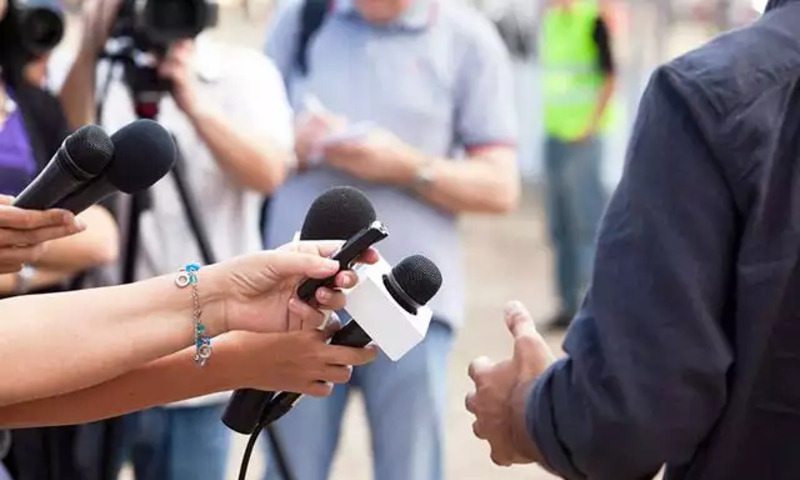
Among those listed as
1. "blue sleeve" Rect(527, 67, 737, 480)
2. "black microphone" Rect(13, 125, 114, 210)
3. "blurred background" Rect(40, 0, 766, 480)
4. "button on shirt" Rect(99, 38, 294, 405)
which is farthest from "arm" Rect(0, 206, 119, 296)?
"blurred background" Rect(40, 0, 766, 480)

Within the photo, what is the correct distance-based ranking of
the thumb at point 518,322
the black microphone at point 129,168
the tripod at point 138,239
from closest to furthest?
the black microphone at point 129,168, the thumb at point 518,322, the tripod at point 138,239

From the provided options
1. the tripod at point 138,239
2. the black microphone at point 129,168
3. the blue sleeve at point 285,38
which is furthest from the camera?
the blue sleeve at point 285,38

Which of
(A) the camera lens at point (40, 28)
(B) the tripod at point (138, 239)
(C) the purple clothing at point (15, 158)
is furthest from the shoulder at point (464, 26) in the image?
(C) the purple clothing at point (15, 158)

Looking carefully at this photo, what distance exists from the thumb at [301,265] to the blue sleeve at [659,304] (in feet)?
1.06

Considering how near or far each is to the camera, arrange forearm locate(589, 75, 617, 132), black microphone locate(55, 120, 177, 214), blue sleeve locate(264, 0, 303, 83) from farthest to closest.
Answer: forearm locate(589, 75, 617, 132)
blue sleeve locate(264, 0, 303, 83)
black microphone locate(55, 120, 177, 214)

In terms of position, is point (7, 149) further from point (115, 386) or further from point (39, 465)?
point (115, 386)

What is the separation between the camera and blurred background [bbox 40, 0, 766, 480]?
715 centimetres

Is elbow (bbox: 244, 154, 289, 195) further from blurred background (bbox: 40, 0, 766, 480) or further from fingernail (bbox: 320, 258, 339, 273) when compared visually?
blurred background (bbox: 40, 0, 766, 480)

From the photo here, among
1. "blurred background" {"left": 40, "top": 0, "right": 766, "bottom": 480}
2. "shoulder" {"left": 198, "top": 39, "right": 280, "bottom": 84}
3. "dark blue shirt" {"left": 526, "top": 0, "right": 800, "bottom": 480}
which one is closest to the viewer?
"dark blue shirt" {"left": 526, "top": 0, "right": 800, "bottom": 480}

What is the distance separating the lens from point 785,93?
1790mm

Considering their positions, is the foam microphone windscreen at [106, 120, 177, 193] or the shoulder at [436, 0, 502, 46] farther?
the shoulder at [436, 0, 502, 46]

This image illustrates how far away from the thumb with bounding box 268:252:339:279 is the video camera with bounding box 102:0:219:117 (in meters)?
1.57

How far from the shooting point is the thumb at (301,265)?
6.04 ft

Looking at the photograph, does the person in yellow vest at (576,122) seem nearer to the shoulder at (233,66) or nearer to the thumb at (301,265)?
the shoulder at (233,66)
